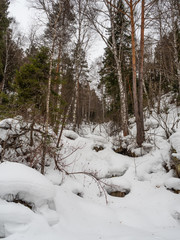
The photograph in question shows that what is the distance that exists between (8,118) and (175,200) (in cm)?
627

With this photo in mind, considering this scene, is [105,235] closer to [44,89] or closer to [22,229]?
[22,229]

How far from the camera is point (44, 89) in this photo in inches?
196

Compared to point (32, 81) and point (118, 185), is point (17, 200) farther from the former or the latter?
point (32, 81)

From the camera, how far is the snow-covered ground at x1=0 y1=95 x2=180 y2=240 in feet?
6.44

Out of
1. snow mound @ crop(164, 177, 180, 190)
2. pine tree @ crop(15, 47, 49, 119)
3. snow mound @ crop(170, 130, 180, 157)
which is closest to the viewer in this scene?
snow mound @ crop(164, 177, 180, 190)

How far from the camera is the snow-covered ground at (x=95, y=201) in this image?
1963 mm

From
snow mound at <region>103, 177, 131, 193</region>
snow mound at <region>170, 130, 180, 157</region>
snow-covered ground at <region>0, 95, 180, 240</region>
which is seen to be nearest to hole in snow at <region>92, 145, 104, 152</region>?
snow-covered ground at <region>0, 95, 180, 240</region>

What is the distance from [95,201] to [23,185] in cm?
260

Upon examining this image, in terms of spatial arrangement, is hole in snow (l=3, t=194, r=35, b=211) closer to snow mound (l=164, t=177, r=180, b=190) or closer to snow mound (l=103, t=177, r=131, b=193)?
snow mound (l=103, t=177, r=131, b=193)

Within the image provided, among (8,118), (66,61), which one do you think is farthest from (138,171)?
(66,61)

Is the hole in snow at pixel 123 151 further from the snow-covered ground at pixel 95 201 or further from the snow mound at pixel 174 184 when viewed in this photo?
the snow mound at pixel 174 184

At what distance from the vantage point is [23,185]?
7.30ft

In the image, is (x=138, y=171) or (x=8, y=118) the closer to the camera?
(x=8, y=118)

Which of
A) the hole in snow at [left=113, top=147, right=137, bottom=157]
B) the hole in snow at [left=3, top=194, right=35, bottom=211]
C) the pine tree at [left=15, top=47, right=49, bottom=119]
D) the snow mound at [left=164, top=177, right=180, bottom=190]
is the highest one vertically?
the pine tree at [left=15, top=47, right=49, bottom=119]
